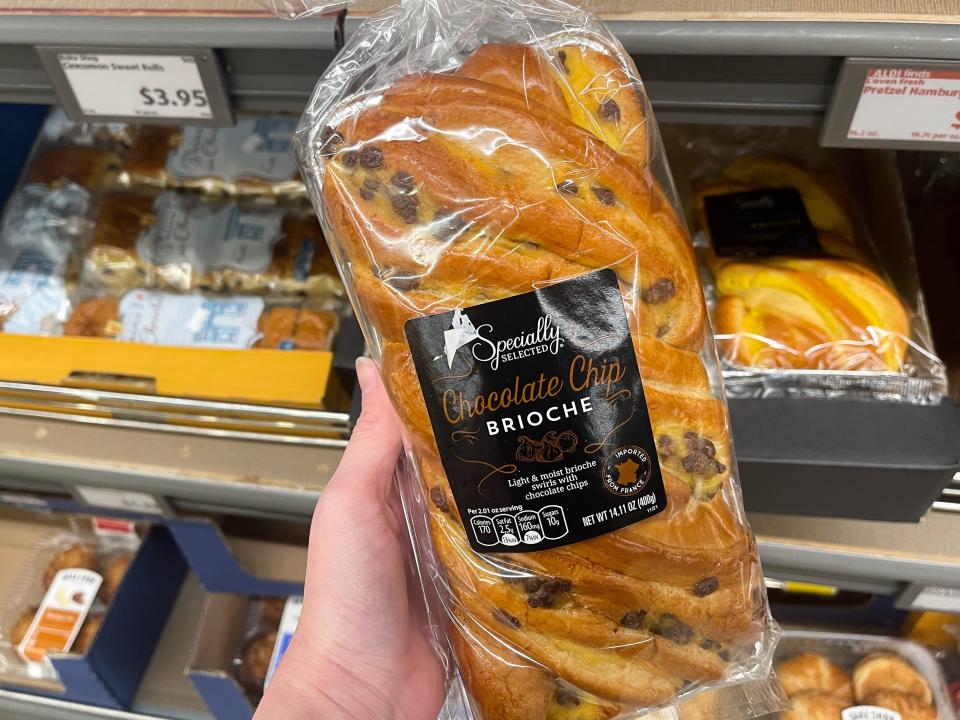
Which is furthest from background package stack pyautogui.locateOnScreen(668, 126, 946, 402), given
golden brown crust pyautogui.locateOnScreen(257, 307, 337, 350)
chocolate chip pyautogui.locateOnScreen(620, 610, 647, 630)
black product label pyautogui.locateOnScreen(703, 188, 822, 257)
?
golden brown crust pyautogui.locateOnScreen(257, 307, 337, 350)

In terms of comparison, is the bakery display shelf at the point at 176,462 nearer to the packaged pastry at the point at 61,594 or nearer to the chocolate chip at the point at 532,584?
the packaged pastry at the point at 61,594

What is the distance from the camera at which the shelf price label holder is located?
2.13 ft

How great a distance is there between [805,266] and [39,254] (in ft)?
4.03

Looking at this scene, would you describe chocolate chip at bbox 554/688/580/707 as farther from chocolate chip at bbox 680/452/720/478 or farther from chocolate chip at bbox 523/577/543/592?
chocolate chip at bbox 680/452/720/478

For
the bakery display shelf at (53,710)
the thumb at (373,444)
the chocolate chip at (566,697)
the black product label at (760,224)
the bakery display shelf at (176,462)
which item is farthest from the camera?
the bakery display shelf at (53,710)

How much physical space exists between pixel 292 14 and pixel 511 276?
326 millimetres

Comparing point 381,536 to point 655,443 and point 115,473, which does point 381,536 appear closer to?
point 655,443

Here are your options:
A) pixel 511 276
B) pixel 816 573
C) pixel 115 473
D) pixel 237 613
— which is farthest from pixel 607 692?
pixel 237 613

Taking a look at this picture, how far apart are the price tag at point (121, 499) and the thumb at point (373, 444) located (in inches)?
23.7

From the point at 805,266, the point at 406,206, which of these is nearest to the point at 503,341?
the point at 406,206

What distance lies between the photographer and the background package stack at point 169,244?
124 cm

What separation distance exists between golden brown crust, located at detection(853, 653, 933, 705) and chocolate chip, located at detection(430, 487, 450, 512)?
3.29 feet

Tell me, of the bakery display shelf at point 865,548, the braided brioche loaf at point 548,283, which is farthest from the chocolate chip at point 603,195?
the bakery display shelf at point 865,548

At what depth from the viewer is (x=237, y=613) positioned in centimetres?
153
